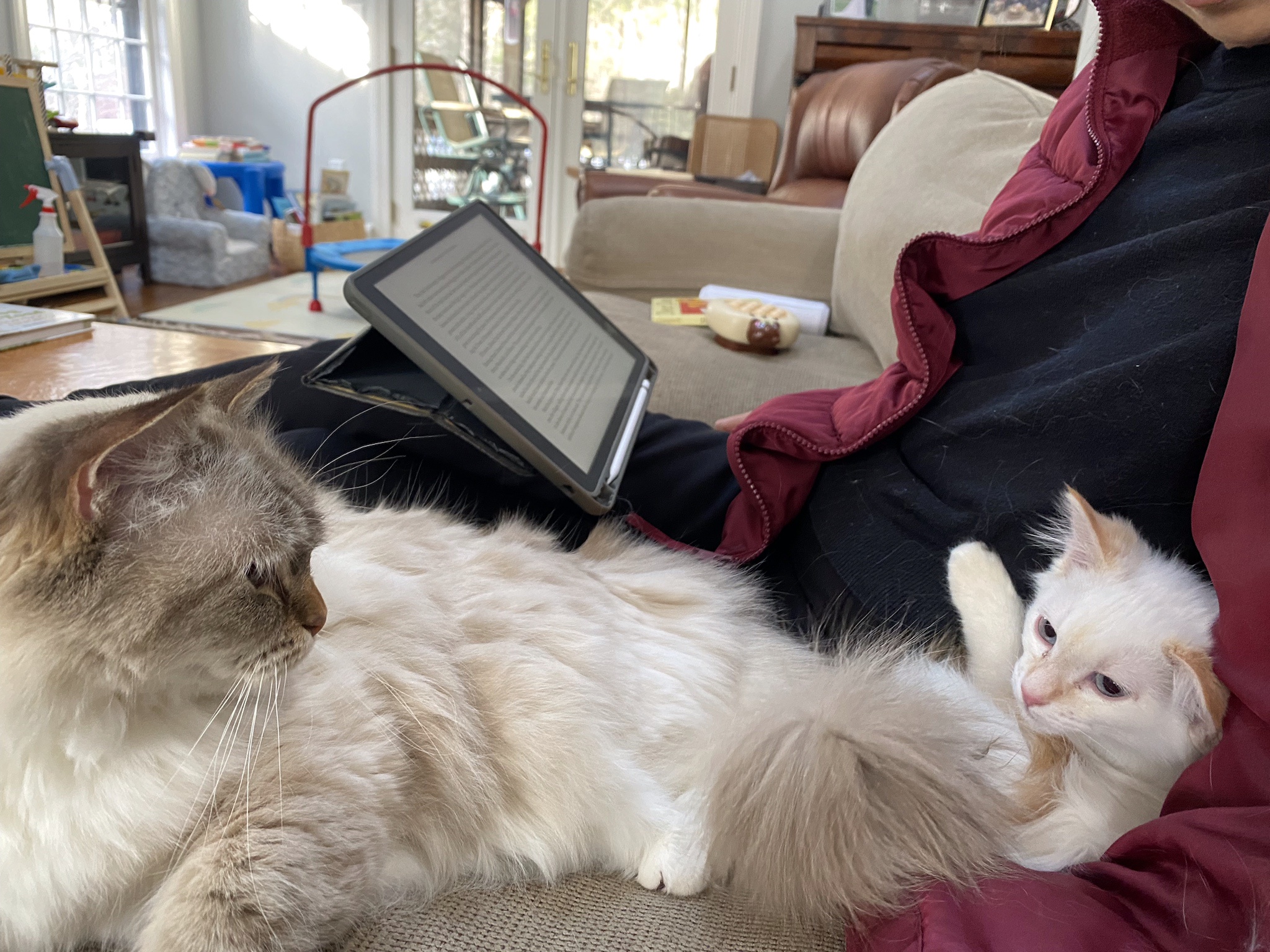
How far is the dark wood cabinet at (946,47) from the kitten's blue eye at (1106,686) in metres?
3.38

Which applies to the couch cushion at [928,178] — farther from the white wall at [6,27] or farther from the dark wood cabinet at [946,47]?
the white wall at [6,27]

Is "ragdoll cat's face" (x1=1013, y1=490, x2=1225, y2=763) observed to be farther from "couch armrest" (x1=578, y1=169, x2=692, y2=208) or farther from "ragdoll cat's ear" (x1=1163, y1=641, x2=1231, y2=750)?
"couch armrest" (x1=578, y1=169, x2=692, y2=208)

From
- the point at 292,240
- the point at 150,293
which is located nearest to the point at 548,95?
the point at 292,240

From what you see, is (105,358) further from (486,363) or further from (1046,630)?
(1046,630)

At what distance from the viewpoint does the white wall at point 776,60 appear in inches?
181

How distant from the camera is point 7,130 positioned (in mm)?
2893

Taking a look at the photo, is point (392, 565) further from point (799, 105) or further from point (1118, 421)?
point (799, 105)

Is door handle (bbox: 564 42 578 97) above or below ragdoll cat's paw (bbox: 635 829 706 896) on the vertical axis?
above

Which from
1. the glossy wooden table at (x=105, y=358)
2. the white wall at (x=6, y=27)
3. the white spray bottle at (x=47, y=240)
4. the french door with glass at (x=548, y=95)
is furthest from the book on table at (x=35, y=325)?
the french door with glass at (x=548, y=95)

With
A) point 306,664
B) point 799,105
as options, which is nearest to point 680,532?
point 306,664

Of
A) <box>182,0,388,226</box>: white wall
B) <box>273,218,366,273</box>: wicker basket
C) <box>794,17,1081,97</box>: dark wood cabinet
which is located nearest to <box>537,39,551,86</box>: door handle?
<box>182,0,388,226</box>: white wall

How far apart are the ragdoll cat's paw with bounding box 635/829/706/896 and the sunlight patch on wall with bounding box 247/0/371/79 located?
6004mm

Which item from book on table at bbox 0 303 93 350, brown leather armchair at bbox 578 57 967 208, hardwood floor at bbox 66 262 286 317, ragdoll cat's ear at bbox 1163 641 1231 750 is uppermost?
brown leather armchair at bbox 578 57 967 208

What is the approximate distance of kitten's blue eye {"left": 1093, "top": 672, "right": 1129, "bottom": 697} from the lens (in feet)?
1.88
